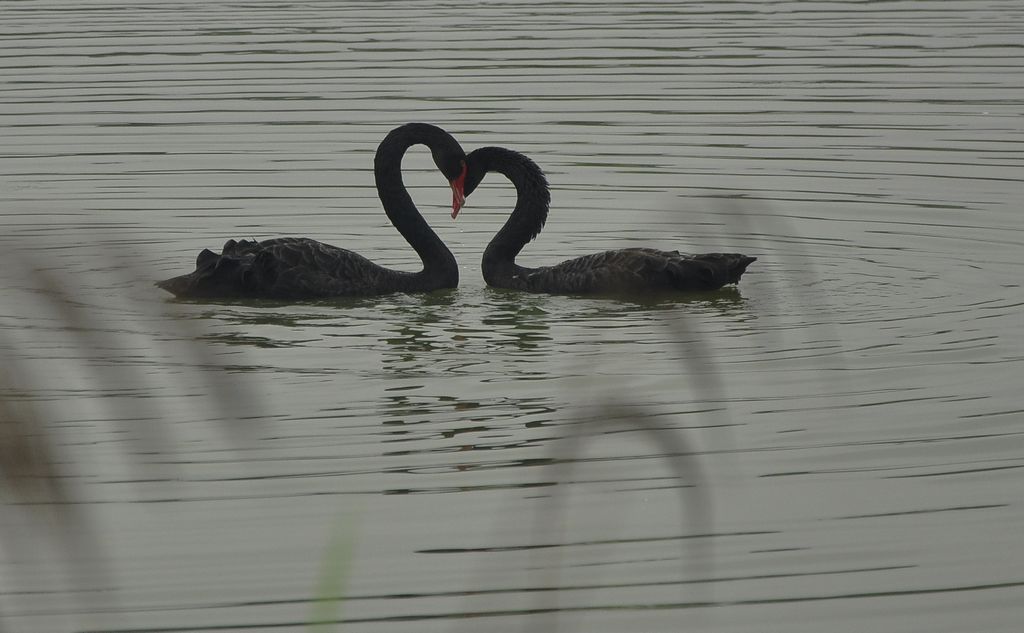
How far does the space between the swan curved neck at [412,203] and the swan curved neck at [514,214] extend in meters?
0.22

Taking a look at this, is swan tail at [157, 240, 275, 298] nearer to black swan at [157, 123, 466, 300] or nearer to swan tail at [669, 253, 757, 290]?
black swan at [157, 123, 466, 300]

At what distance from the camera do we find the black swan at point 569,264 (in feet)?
26.1

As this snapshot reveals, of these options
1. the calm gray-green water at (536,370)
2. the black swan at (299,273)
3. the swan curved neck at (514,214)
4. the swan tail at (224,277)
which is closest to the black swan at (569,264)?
the swan curved neck at (514,214)

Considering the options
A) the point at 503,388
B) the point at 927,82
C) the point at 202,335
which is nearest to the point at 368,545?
the point at 503,388

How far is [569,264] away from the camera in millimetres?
8391

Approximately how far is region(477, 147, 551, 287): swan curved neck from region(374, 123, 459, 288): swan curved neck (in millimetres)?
220

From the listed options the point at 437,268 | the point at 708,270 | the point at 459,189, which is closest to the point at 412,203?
the point at 459,189

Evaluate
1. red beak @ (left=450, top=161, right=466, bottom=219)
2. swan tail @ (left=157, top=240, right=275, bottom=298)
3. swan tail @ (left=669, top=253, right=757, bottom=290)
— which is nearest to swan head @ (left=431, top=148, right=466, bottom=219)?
red beak @ (left=450, top=161, right=466, bottom=219)

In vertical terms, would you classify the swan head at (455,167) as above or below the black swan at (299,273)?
above

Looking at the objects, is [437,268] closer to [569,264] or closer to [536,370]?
[569,264]

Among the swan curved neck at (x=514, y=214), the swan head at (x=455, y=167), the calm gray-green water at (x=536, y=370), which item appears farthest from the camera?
the swan head at (x=455, y=167)

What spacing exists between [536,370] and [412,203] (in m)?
2.77

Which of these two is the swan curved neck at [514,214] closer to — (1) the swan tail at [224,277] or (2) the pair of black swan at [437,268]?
(2) the pair of black swan at [437,268]

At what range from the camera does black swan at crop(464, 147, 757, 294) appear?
7961 mm
